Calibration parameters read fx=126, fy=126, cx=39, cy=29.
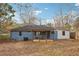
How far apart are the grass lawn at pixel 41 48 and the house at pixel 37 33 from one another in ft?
0.15

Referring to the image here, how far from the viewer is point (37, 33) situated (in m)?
1.07

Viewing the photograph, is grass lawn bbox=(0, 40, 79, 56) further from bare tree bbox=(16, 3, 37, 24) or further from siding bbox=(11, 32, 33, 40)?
bare tree bbox=(16, 3, 37, 24)

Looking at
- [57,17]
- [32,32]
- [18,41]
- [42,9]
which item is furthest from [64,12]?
[18,41]

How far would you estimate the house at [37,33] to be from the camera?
3.50 feet

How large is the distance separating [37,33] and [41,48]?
14cm

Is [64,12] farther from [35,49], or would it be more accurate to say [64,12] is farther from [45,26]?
[35,49]

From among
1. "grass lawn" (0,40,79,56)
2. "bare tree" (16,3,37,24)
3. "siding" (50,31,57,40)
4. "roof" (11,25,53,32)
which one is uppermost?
"bare tree" (16,3,37,24)

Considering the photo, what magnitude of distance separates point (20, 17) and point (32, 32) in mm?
168

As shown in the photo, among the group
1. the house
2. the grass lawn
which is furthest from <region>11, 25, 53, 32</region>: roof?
the grass lawn

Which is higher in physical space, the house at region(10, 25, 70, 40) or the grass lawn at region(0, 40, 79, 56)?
the house at region(10, 25, 70, 40)

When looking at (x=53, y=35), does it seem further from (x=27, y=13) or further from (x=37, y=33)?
(x=27, y=13)

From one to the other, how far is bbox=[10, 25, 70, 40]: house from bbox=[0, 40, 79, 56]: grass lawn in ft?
0.15

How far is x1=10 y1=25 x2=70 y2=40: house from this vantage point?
1065 millimetres

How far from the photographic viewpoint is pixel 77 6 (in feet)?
3.55
